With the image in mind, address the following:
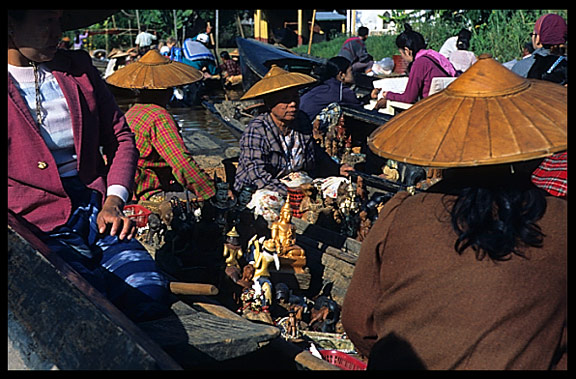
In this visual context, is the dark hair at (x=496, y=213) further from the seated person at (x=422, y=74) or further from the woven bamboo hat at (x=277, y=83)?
the seated person at (x=422, y=74)

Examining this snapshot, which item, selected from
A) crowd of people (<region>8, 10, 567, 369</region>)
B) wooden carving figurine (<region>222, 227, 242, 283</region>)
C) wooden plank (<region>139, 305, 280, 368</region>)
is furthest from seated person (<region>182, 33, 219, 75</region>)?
wooden plank (<region>139, 305, 280, 368</region>)

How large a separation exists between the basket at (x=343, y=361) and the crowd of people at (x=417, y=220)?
463mm

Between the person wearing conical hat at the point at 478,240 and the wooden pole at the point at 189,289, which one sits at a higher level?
the person wearing conical hat at the point at 478,240

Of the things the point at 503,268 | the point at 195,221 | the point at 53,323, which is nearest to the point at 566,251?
the point at 503,268

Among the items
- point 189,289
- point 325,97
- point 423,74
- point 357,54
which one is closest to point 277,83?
point 423,74

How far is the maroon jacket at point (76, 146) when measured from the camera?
7.82 ft

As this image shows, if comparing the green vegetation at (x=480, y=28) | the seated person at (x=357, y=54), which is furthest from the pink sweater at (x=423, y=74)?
the seated person at (x=357, y=54)

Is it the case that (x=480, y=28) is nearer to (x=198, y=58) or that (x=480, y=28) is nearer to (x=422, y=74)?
(x=198, y=58)

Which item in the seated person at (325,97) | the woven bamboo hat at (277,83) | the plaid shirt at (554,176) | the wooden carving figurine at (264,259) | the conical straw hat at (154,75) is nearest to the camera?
the plaid shirt at (554,176)

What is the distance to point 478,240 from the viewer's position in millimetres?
1856

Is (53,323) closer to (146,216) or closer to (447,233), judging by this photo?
(447,233)

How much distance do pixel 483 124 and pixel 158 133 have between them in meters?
2.91

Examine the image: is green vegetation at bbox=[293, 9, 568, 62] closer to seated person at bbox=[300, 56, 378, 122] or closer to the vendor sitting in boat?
seated person at bbox=[300, 56, 378, 122]

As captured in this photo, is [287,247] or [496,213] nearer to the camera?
[496,213]
